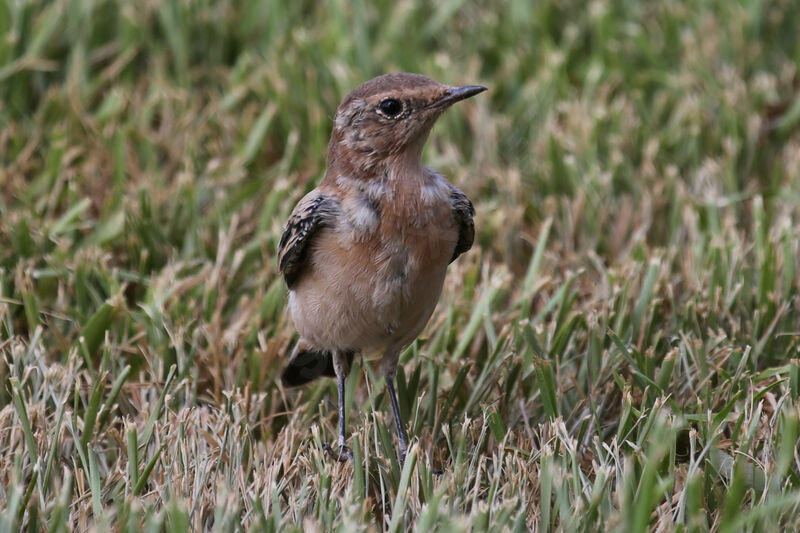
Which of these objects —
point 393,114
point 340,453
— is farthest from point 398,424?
point 393,114

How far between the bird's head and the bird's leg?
0.85 meters

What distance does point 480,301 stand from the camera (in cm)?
532

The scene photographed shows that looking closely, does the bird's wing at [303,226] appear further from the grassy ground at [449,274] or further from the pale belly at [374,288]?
the grassy ground at [449,274]

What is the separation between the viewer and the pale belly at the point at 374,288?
14.3ft

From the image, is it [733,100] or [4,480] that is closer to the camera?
[4,480]

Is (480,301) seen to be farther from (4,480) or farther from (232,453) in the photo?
(4,480)

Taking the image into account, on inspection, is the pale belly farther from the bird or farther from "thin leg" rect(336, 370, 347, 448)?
"thin leg" rect(336, 370, 347, 448)

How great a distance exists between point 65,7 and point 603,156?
12.2ft

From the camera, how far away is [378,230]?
14.4ft

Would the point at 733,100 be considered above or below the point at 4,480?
above

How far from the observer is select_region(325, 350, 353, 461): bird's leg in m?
4.28

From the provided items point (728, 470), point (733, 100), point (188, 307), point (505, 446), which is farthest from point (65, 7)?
point (728, 470)

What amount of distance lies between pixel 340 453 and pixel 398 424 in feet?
1.20

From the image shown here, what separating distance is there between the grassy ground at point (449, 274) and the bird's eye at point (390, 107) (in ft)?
3.53
